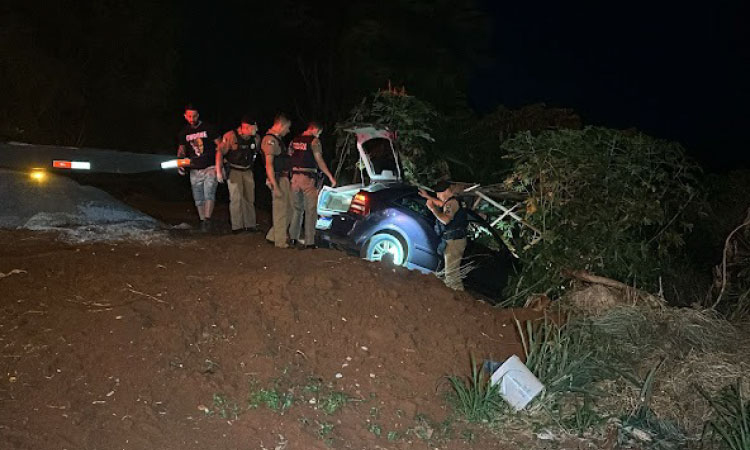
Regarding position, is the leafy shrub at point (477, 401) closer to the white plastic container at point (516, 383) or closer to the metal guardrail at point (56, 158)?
the white plastic container at point (516, 383)

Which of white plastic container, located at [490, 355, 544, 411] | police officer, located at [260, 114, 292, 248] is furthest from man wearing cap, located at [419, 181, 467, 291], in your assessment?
white plastic container, located at [490, 355, 544, 411]

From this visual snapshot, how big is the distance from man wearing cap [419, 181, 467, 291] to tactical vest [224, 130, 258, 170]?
7.58ft

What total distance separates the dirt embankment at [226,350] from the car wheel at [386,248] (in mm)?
1722

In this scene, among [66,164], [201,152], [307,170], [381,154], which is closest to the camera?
[307,170]

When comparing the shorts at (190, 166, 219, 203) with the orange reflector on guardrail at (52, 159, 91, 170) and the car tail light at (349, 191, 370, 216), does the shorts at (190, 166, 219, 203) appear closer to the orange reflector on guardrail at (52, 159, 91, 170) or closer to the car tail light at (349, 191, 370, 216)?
the car tail light at (349, 191, 370, 216)

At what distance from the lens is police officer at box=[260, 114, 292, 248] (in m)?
8.43

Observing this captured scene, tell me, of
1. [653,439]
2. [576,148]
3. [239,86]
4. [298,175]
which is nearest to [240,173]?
[298,175]

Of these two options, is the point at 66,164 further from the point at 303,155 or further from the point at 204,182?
the point at 303,155

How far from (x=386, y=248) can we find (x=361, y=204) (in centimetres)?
59

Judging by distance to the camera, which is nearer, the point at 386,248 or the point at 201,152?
the point at 386,248

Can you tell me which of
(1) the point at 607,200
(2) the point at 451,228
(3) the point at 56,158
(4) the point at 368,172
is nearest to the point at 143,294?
(2) the point at 451,228

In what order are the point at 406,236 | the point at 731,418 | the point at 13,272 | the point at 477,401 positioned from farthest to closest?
the point at 406,236, the point at 13,272, the point at 731,418, the point at 477,401

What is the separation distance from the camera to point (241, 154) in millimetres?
9359

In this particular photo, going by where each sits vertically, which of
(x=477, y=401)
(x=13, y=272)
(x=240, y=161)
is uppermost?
(x=240, y=161)
